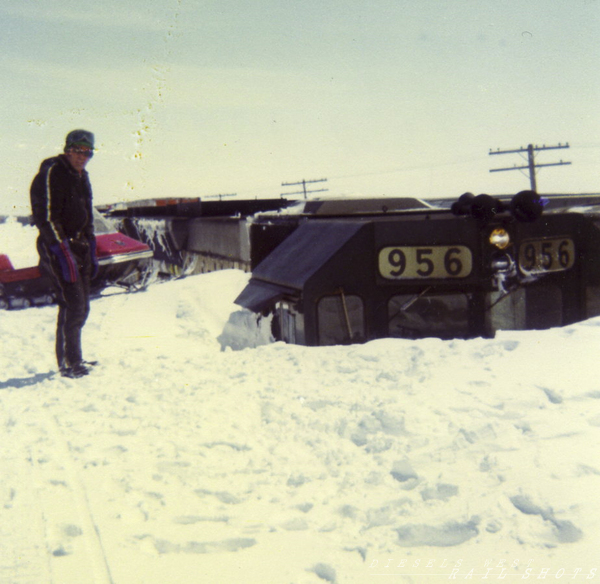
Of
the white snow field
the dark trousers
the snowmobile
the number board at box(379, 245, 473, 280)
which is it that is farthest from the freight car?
the snowmobile

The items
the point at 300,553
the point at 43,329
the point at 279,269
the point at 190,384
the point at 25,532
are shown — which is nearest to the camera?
the point at 300,553

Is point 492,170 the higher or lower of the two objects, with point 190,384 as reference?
higher

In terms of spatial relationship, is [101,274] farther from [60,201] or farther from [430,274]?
[430,274]

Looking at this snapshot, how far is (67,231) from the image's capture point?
586cm

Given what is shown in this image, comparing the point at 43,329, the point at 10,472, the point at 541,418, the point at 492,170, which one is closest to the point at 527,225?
the point at 541,418

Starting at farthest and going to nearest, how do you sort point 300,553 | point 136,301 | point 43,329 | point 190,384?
point 136,301 → point 43,329 → point 190,384 → point 300,553

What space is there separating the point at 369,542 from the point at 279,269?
417 centimetres

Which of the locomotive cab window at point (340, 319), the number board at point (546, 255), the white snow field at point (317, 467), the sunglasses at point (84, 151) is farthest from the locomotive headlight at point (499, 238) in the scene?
the sunglasses at point (84, 151)

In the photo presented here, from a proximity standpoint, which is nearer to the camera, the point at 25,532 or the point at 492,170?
the point at 25,532

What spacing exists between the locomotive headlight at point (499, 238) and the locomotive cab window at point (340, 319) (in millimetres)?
1266

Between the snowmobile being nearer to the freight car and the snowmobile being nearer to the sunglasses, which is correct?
the sunglasses

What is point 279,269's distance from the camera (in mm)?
6664

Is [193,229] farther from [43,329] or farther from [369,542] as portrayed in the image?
[369,542]

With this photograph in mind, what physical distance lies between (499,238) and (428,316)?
35.9 inches
